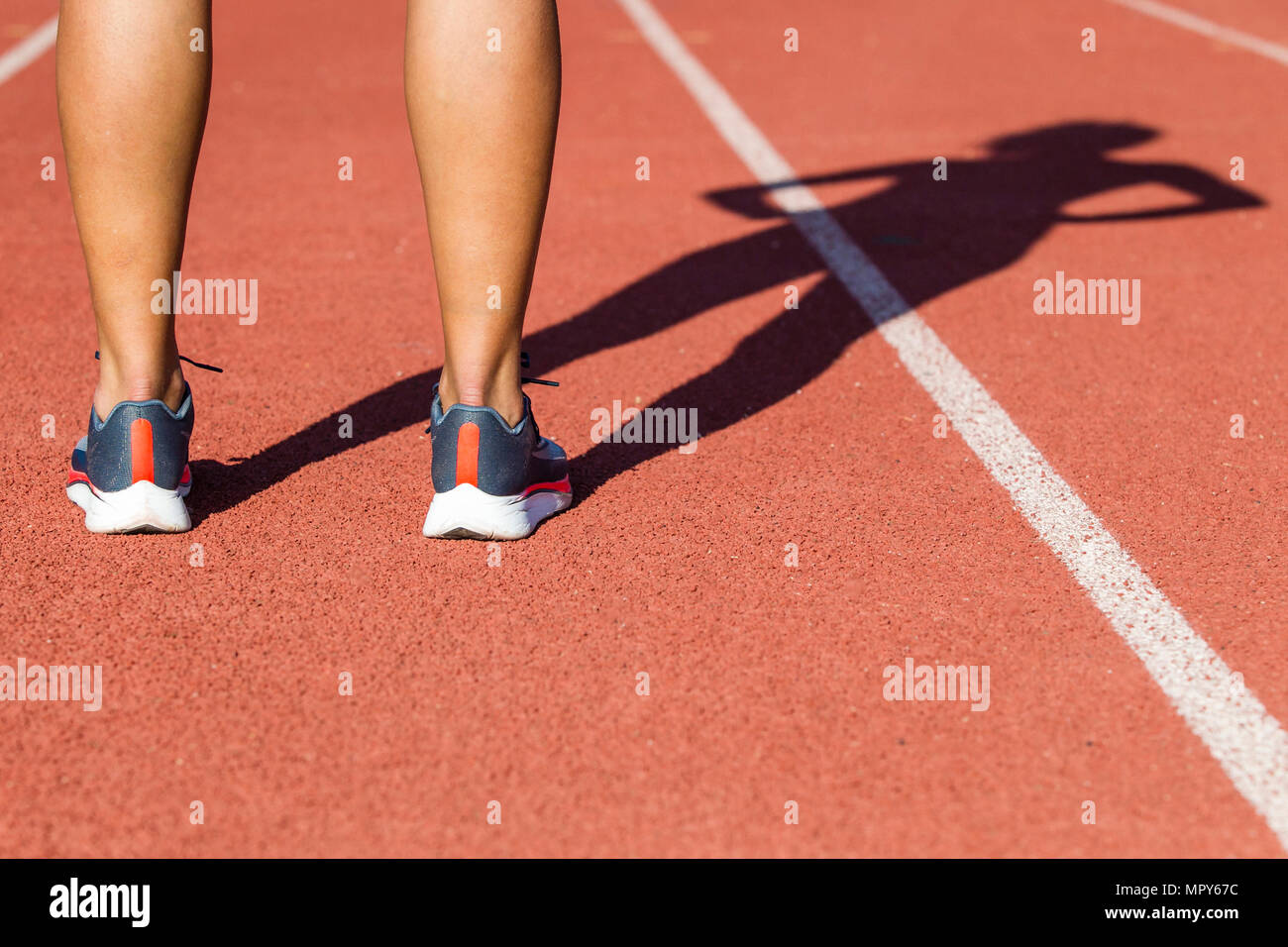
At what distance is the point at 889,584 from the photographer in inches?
Result: 109

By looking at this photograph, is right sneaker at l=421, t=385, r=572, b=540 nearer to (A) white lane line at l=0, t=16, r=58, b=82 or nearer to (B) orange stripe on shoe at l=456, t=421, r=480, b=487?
(B) orange stripe on shoe at l=456, t=421, r=480, b=487

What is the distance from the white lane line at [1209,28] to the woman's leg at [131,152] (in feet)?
23.7

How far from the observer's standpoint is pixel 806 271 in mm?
4746

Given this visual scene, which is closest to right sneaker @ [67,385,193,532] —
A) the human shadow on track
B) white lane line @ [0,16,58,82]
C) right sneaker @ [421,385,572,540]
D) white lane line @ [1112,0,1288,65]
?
the human shadow on track

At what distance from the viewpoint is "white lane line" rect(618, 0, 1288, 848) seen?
225 cm

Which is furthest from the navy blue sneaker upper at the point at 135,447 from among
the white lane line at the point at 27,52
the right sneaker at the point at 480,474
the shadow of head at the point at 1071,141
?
the white lane line at the point at 27,52

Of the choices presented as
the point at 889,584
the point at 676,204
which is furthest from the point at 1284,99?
the point at 889,584

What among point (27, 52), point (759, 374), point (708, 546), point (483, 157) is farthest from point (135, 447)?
point (27, 52)

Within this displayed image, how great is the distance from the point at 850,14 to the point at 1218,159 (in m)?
4.20

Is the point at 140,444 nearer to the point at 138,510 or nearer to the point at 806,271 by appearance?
the point at 138,510

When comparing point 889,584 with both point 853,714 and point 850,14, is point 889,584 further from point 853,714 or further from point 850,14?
point 850,14

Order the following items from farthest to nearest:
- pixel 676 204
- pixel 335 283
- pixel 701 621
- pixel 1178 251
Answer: pixel 676 204, pixel 1178 251, pixel 335 283, pixel 701 621

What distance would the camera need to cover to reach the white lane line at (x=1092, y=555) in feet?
7.38

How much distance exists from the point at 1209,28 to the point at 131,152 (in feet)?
27.3
